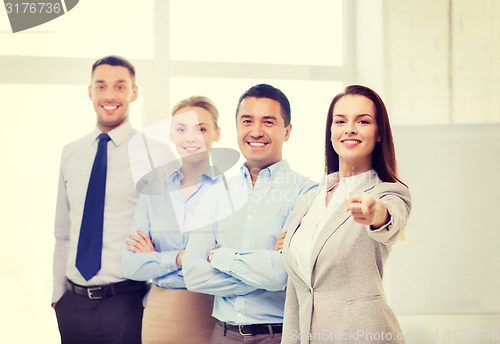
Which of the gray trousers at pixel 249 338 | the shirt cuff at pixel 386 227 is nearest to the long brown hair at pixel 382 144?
the shirt cuff at pixel 386 227

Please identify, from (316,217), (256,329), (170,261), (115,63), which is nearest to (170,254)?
(170,261)

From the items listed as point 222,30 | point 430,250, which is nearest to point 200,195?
point 222,30

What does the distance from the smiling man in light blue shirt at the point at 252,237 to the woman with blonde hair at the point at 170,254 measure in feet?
0.55

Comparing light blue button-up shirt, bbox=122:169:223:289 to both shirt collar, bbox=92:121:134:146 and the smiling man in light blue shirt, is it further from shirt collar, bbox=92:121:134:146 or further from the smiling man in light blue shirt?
shirt collar, bbox=92:121:134:146

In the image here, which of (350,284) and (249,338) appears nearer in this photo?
(350,284)

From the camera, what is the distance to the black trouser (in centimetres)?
222

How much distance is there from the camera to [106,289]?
7.41 feet

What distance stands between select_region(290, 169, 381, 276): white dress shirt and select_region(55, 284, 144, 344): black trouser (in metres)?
1.01

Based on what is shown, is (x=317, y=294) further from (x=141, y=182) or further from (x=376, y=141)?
(x=141, y=182)

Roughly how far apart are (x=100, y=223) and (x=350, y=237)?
1.35 metres

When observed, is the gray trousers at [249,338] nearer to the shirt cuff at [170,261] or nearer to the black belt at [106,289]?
the shirt cuff at [170,261]

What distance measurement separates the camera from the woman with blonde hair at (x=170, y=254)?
217 cm

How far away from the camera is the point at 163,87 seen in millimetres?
2734

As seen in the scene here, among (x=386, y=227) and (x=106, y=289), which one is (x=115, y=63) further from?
(x=386, y=227)
